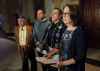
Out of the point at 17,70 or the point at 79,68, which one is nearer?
the point at 79,68

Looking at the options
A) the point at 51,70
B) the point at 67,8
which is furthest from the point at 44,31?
the point at 67,8

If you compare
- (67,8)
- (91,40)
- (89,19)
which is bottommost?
(91,40)

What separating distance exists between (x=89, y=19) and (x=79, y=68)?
306cm

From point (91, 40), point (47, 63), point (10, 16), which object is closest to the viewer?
point (47, 63)

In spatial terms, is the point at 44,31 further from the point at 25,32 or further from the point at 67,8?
the point at 67,8

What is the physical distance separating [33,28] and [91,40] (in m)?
2.23

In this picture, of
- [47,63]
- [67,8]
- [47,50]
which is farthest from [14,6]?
[67,8]

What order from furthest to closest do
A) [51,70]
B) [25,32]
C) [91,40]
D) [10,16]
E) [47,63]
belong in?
[91,40], [10,16], [25,32], [51,70], [47,63]

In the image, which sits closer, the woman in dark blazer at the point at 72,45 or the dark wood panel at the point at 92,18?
the woman in dark blazer at the point at 72,45

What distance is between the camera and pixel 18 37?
8.96 ft

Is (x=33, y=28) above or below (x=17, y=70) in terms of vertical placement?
above

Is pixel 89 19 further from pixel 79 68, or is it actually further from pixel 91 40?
pixel 79 68

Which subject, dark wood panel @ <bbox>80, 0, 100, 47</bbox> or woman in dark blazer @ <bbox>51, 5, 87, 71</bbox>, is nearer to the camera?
woman in dark blazer @ <bbox>51, 5, 87, 71</bbox>

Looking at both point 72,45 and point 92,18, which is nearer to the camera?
point 72,45
